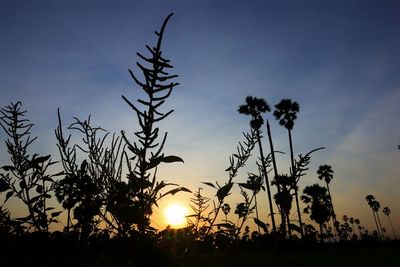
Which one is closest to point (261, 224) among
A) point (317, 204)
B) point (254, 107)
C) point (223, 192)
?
point (223, 192)

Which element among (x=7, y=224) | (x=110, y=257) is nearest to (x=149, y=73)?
(x=110, y=257)

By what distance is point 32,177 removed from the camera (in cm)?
295

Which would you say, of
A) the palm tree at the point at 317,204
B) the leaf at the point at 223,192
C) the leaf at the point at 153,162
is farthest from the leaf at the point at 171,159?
the palm tree at the point at 317,204

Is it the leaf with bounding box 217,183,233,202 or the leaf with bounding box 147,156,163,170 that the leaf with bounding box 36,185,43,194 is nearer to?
the leaf with bounding box 217,183,233,202

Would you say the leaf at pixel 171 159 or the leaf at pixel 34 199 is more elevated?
the leaf at pixel 34 199

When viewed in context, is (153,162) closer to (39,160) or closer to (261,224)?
(261,224)

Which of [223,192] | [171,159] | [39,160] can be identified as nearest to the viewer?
[171,159]

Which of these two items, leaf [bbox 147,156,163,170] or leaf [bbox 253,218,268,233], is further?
leaf [bbox 253,218,268,233]

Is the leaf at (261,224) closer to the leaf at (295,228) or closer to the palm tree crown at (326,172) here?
the leaf at (295,228)

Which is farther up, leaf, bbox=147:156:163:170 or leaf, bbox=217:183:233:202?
leaf, bbox=217:183:233:202

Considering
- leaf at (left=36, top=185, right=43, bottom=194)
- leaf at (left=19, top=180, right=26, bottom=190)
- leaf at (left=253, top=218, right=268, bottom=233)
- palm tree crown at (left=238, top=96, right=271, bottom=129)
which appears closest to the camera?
leaf at (left=253, top=218, right=268, bottom=233)

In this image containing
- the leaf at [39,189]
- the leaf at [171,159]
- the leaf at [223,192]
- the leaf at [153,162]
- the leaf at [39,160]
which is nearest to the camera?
the leaf at [153,162]

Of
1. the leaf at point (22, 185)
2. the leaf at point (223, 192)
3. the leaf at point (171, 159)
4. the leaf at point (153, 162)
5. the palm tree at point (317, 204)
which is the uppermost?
the palm tree at point (317, 204)

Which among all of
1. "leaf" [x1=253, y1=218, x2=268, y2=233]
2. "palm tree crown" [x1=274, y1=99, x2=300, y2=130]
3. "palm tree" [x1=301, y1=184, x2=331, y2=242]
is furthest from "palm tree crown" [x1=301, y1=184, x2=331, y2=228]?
"leaf" [x1=253, y1=218, x2=268, y2=233]
